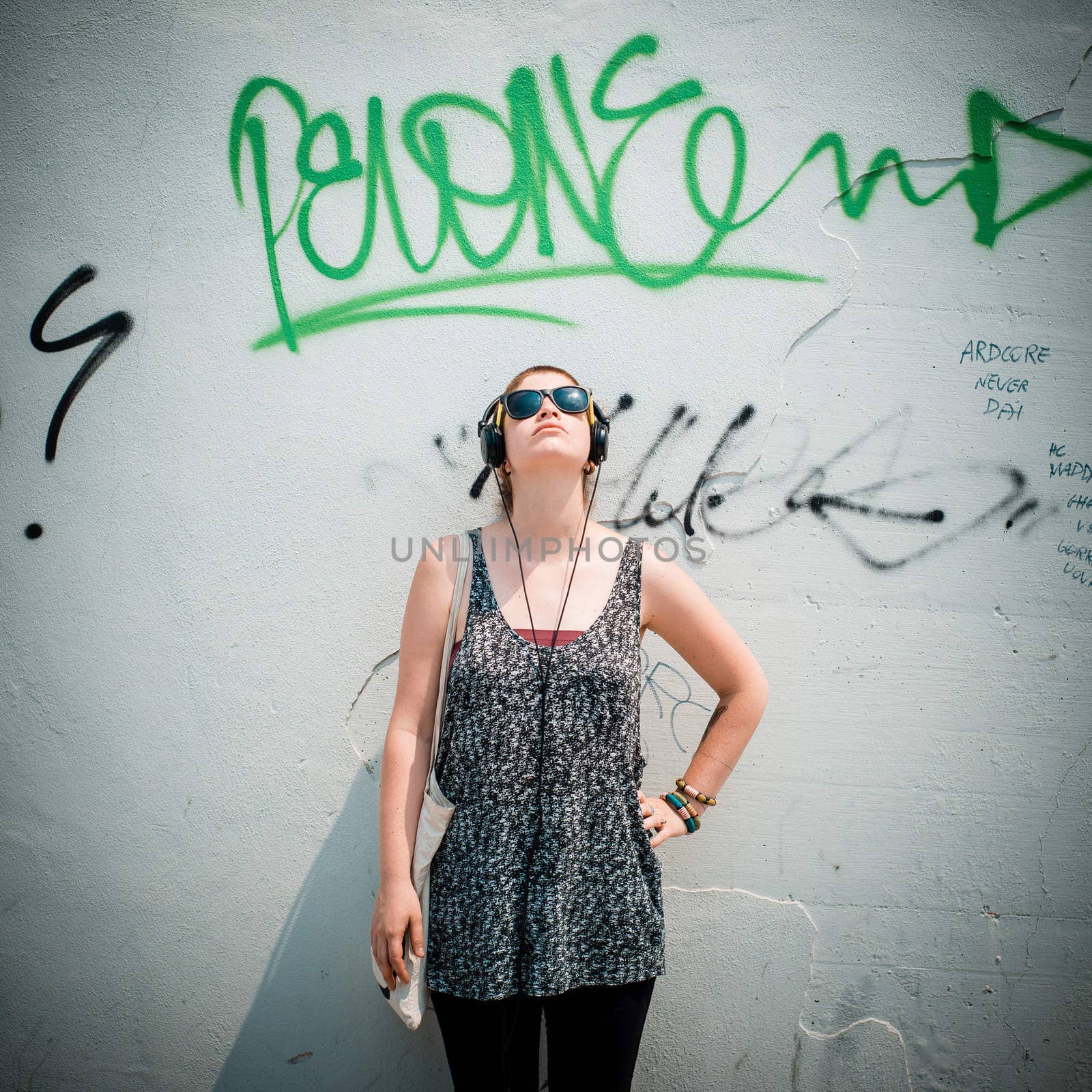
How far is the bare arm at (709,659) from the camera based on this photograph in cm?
168

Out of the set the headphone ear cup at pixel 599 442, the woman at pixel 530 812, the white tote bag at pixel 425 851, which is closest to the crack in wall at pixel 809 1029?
the woman at pixel 530 812

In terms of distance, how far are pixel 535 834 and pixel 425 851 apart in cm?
26

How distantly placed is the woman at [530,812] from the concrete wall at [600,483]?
0.55m

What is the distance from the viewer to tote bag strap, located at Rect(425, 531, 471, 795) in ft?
5.20

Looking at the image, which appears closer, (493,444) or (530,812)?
(530,812)

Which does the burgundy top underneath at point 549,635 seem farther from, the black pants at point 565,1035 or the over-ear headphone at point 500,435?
the black pants at point 565,1035

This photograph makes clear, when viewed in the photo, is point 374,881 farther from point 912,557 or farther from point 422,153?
point 422,153

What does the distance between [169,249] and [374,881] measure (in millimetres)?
2078

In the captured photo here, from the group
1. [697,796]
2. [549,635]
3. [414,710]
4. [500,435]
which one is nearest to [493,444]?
[500,435]

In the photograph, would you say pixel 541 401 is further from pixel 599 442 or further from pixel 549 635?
pixel 549 635

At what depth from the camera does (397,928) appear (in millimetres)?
1482

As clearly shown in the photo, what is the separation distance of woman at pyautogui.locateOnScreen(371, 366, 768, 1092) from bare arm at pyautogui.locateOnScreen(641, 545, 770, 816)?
0.27 feet

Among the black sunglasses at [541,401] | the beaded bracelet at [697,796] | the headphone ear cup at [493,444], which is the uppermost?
the black sunglasses at [541,401]

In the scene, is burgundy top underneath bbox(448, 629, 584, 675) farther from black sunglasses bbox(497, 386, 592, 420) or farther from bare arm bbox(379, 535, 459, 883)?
black sunglasses bbox(497, 386, 592, 420)
